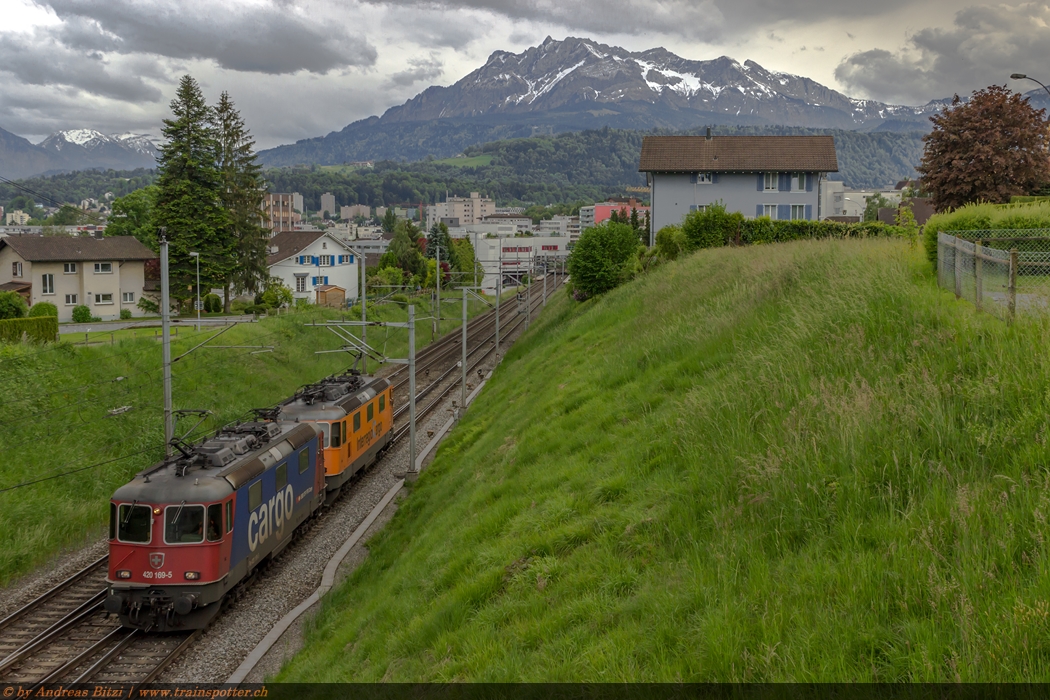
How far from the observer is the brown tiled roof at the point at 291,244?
7588 cm

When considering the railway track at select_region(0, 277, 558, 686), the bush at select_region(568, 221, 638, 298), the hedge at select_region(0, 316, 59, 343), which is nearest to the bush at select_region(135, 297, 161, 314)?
the hedge at select_region(0, 316, 59, 343)

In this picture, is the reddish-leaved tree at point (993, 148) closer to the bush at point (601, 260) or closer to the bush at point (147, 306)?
the bush at point (601, 260)

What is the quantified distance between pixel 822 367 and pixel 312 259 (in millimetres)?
70723

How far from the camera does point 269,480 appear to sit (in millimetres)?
18391

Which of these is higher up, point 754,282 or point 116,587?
point 754,282

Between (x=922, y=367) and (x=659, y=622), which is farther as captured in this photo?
(x=922, y=367)

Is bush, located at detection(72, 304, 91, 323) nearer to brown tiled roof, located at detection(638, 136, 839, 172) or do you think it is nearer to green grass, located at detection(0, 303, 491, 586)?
green grass, located at detection(0, 303, 491, 586)

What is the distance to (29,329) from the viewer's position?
116ft

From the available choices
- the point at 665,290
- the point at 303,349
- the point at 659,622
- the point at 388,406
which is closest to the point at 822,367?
the point at 659,622

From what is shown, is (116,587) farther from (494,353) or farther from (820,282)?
(494,353)

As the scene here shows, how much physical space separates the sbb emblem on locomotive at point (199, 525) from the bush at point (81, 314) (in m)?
44.0

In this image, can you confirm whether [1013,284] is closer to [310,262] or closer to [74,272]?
[74,272]

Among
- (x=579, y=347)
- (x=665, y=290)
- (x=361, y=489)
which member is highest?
(x=665, y=290)

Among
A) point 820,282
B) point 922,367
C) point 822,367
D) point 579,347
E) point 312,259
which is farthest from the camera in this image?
point 312,259
